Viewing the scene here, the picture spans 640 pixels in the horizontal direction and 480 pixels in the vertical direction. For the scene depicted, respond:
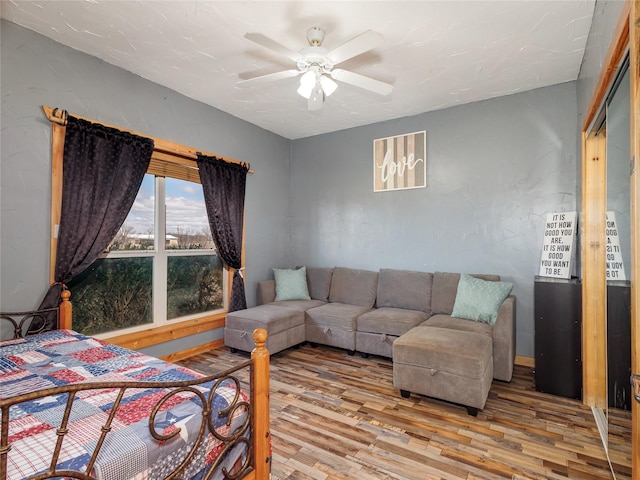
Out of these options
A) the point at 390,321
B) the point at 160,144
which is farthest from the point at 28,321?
the point at 390,321

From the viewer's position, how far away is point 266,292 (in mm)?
4238

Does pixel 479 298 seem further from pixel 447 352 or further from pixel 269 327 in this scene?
pixel 269 327

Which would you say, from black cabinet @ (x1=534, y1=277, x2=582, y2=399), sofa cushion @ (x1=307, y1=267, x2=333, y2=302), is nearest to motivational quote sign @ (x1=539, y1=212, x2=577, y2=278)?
black cabinet @ (x1=534, y1=277, x2=582, y2=399)

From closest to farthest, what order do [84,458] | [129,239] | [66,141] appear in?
[84,458] < [66,141] < [129,239]

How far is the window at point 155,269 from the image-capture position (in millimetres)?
2973

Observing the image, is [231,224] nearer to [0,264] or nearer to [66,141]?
[66,141]

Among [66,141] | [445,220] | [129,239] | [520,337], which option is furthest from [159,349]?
[520,337]

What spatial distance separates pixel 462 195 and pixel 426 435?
2.54 meters

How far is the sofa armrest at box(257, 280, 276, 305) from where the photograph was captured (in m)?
4.20

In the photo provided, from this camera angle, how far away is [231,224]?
397 cm

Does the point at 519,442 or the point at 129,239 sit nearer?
the point at 519,442

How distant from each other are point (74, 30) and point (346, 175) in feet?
10.1

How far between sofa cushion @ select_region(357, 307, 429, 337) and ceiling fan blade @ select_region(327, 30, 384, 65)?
7.81ft

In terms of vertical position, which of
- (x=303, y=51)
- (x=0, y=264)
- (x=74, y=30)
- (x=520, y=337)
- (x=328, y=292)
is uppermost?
(x=74, y=30)
